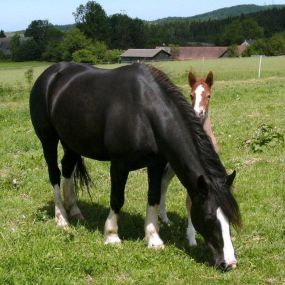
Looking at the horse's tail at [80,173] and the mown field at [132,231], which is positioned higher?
the horse's tail at [80,173]

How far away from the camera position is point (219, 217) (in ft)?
14.8

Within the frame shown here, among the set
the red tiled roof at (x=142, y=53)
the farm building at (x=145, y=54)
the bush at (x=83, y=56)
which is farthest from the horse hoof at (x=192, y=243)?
the red tiled roof at (x=142, y=53)

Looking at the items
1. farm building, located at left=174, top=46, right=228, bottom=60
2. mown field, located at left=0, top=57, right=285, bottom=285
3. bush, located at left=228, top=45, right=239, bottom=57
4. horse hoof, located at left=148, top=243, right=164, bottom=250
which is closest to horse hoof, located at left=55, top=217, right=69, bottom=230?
mown field, located at left=0, top=57, right=285, bottom=285

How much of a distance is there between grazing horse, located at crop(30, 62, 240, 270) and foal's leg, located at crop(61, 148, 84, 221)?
23cm

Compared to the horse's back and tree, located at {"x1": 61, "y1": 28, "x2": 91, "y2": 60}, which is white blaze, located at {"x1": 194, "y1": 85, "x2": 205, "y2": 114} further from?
tree, located at {"x1": 61, "y1": 28, "x2": 91, "y2": 60}

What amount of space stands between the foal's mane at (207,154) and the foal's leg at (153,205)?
709 millimetres

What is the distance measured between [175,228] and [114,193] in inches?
39.0

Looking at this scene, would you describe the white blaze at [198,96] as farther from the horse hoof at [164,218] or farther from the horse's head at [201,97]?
the horse hoof at [164,218]

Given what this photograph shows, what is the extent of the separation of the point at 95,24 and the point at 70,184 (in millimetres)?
98956

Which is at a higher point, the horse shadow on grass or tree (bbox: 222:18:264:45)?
the horse shadow on grass

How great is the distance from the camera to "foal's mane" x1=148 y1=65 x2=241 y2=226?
14.7ft

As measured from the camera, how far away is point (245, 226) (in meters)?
5.82

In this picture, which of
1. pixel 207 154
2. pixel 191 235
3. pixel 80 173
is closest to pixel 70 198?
pixel 80 173

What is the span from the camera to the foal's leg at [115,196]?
17.4 feet
